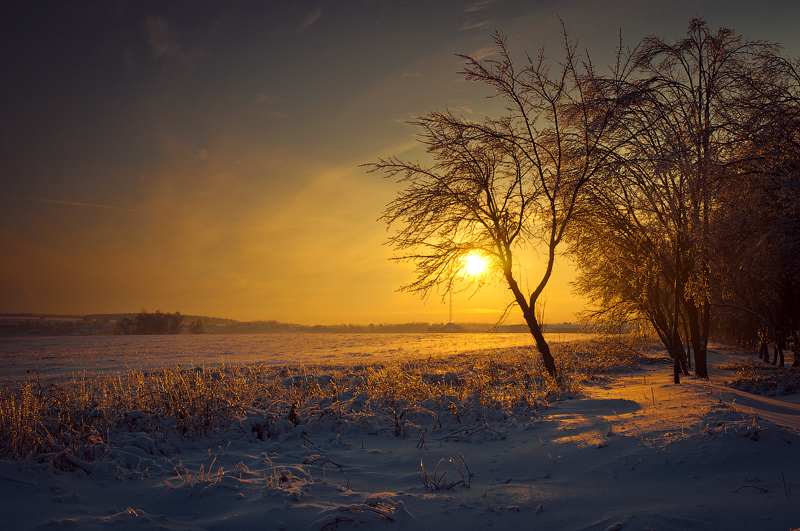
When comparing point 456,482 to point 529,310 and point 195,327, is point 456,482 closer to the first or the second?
point 529,310

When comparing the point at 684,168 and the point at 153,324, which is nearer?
the point at 684,168

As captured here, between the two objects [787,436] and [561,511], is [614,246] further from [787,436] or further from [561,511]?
[561,511]

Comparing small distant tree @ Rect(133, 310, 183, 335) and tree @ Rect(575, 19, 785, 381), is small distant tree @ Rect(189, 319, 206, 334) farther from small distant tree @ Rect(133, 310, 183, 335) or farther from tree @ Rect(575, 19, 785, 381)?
tree @ Rect(575, 19, 785, 381)

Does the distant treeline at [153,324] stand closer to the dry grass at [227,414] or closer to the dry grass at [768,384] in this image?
the dry grass at [227,414]

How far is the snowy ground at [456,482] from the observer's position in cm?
341

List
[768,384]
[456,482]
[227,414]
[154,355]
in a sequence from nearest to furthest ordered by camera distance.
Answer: [456,482]
[227,414]
[768,384]
[154,355]

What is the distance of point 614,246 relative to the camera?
42.6ft

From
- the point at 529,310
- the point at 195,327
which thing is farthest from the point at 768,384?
the point at 195,327

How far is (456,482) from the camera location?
430cm

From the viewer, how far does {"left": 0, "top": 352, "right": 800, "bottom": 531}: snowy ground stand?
341cm

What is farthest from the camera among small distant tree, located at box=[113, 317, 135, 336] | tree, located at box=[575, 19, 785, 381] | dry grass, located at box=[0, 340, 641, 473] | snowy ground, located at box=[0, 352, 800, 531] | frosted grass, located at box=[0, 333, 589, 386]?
small distant tree, located at box=[113, 317, 135, 336]

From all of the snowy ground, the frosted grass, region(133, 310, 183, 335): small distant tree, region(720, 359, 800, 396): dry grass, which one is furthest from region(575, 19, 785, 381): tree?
region(133, 310, 183, 335): small distant tree

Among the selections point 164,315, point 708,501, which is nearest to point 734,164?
point 708,501

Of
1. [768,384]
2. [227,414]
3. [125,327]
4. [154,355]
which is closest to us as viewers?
[227,414]
